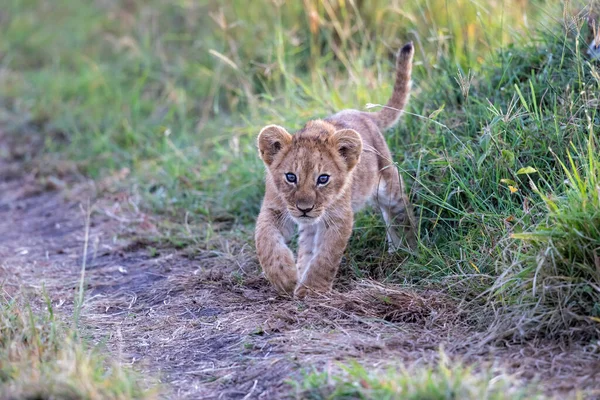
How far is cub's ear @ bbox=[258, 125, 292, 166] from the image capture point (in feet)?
16.6

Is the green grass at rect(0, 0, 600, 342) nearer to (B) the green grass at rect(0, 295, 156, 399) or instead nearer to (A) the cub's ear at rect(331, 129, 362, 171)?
(A) the cub's ear at rect(331, 129, 362, 171)

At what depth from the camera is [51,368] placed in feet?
11.3

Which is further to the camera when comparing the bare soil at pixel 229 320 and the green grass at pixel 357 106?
the green grass at pixel 357 106

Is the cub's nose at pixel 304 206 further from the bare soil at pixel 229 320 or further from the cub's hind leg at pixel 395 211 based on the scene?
the cub's hind leg at pixel 395 211

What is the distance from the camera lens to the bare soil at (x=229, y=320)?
373 centimetres

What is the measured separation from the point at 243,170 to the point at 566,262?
3.37m

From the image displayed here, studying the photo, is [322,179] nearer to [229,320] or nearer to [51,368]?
[229,320]

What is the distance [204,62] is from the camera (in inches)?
356

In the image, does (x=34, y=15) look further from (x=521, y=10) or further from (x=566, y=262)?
(x=566, y=262)

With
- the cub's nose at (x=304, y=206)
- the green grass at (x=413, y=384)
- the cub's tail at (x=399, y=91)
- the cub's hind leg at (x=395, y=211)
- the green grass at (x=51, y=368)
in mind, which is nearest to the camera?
the green grass at (x=413, y=384)

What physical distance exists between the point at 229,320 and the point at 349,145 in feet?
4.23

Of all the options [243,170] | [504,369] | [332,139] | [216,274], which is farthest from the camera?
[243,170]

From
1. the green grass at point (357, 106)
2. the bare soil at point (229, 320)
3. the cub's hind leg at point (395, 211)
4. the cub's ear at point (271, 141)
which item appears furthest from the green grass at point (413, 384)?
the cub's ear at point (271, 141)

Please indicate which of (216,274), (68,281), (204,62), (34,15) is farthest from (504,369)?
(34,15)
